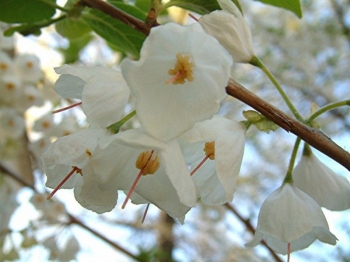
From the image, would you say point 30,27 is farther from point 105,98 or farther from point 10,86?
point 10,86

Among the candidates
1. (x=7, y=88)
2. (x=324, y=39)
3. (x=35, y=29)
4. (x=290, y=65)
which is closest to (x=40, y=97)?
(x=7, y=88)

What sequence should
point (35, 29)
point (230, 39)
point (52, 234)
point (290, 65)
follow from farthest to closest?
1. point (290, 65)
2. point (52, 234)
3. point (35, 29)
4. point (230, 39)

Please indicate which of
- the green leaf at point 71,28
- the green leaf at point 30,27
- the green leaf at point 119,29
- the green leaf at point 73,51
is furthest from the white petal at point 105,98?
the green leaf at point 73,51

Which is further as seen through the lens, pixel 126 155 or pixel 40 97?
pixel 40 97

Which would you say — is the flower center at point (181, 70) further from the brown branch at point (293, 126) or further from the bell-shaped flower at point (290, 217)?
the bell-shaped flower at point (290, 217)

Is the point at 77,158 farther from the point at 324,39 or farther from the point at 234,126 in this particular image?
the point at 324,39

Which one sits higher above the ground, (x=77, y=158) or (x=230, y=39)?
(x=230, y=39)
